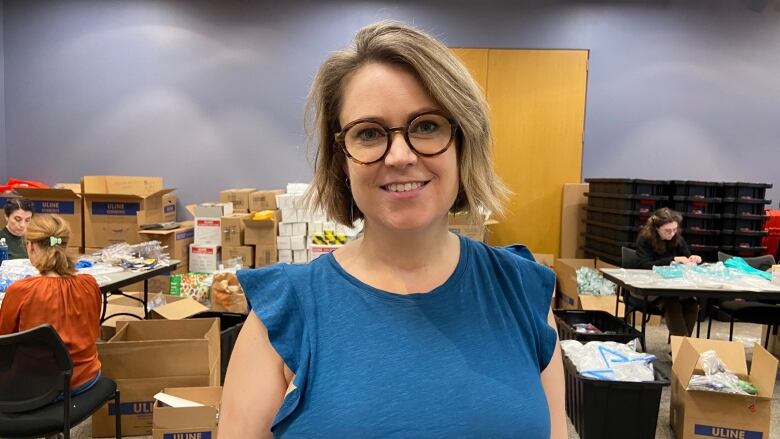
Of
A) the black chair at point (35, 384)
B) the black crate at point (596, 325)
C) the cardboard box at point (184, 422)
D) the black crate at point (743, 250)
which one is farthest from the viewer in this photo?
the black crate at point (743, 250)

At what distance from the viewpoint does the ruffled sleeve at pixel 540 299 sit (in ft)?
3.11

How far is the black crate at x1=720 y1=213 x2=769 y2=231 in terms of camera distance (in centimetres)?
516

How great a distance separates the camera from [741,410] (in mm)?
2523

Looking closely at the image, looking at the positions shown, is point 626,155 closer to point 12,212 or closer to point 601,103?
point 601,103

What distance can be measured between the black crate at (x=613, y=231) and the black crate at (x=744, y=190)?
975mm

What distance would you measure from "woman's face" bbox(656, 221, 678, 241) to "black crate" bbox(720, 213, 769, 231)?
126 cm

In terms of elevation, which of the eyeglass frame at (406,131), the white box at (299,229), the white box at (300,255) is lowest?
the white box at (300,255)

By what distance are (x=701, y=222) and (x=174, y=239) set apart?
5337 millimetres

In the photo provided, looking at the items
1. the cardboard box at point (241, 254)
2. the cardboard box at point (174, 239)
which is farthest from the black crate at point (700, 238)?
the cardboard box at point (174, 239)

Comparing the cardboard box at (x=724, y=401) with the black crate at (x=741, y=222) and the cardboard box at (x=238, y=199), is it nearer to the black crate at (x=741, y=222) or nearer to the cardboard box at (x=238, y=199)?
the black crate at (x=741, y=222)

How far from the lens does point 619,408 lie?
103 inches

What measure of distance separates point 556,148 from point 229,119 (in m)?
3.83

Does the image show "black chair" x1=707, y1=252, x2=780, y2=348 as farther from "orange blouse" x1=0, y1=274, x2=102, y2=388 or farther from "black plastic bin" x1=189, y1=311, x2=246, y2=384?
"orange blouse" x1=0, y1=274, x2=102, y2=388

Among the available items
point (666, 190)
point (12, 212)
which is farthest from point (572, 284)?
point (12, 212)
